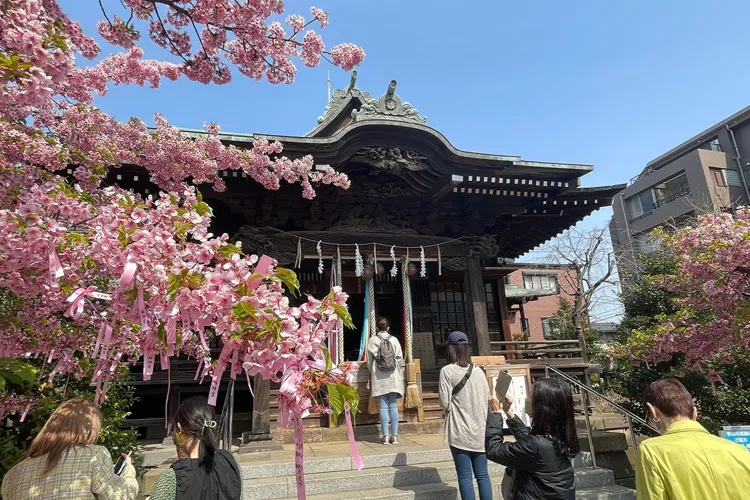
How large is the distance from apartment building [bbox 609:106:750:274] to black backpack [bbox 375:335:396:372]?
62.1 ft

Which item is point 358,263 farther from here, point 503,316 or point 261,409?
point 503,316

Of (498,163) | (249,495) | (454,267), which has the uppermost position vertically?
(498,163)

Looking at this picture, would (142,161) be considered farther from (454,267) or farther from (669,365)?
(669,365)

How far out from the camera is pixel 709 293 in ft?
17.5

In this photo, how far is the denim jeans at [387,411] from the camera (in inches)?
237

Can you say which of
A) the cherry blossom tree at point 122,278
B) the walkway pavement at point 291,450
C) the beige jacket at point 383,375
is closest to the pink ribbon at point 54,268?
the cherry blossom tree at point 122,278

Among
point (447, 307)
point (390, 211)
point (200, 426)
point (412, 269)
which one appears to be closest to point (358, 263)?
point (412, 269)

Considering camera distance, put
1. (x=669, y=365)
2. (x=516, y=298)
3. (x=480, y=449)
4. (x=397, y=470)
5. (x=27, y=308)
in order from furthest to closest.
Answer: (x=516, y=298)
(x=669, y=365)
(x=397, y=470)
(x=480, y=449)
(x=27, y=308)

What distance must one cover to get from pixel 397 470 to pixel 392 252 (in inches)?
167

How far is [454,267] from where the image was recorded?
341 inches

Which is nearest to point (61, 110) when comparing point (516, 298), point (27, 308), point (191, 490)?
point (27, 308)

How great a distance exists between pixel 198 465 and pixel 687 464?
88.3 inches

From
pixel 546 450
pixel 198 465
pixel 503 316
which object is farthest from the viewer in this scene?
pixel 503 316

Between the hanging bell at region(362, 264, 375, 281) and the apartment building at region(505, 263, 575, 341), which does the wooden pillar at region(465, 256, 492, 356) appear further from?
the apartment building at region(505, 263, 575, 341)
